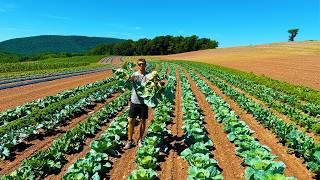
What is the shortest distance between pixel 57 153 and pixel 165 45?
136 meters

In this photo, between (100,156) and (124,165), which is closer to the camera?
(100,156)

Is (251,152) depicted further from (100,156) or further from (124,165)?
(100,156)

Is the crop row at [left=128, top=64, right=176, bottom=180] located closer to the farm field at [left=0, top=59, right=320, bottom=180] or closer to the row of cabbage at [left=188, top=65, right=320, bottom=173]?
the farm field at [left=0, top=59, right=320, bottom=180]

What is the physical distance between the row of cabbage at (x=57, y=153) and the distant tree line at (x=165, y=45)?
128399mm

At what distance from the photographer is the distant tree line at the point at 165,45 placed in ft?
463

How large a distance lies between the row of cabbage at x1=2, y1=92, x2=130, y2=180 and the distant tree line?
128 m

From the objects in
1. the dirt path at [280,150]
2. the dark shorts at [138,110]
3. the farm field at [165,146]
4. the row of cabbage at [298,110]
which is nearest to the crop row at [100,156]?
the farm field at [165,146]

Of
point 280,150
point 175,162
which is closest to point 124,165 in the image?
point 175,162

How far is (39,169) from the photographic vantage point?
827 centimetres

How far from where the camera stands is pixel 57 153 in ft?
30.0

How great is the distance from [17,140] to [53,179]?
3005mm

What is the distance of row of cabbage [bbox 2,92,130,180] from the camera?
315 inches

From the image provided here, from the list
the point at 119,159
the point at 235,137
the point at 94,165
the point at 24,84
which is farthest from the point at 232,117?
the point at 24,84

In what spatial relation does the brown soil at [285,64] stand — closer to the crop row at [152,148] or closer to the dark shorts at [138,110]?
the crop row at [152,148]
